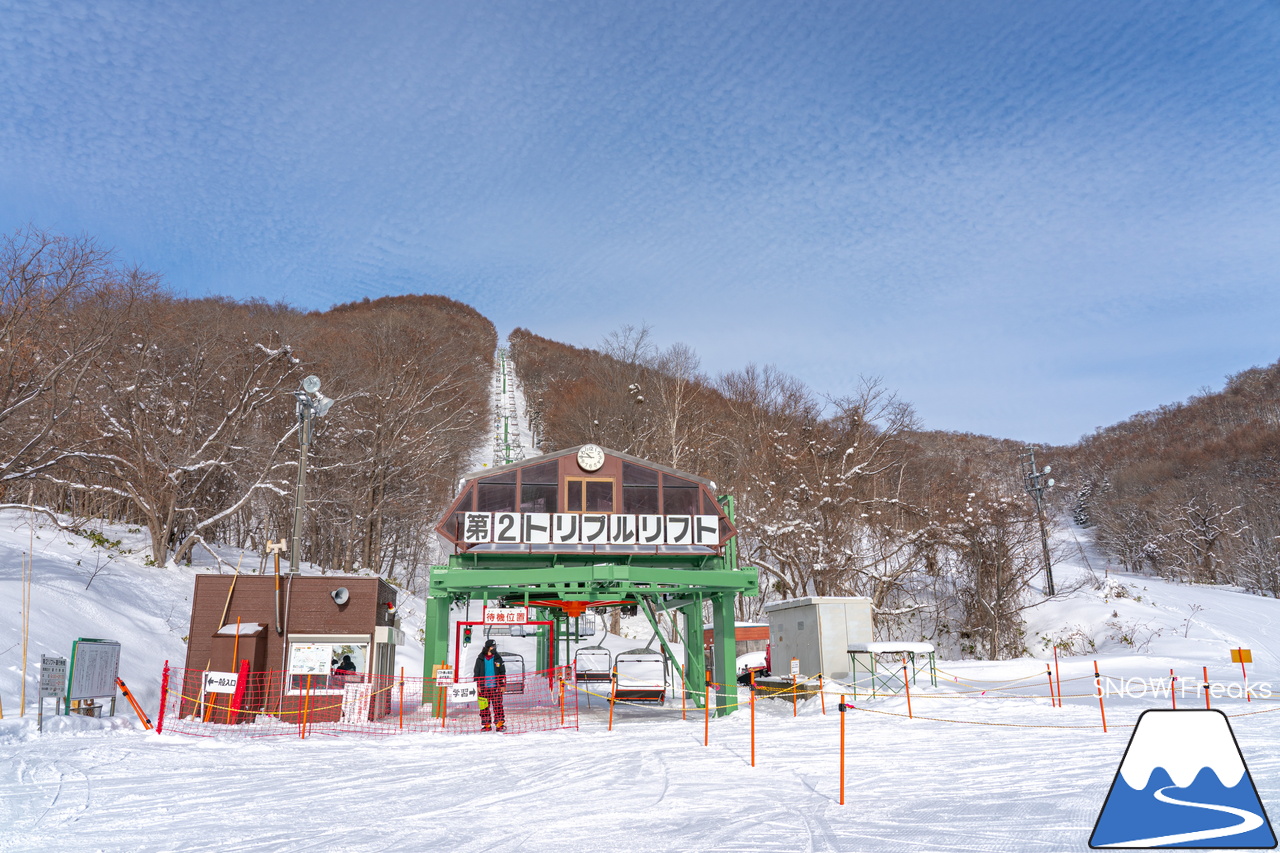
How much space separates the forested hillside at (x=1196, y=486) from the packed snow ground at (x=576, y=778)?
52099mm

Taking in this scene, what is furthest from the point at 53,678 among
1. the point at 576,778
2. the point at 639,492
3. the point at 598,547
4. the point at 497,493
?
the point at 639,492

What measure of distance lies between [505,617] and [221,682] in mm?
6383

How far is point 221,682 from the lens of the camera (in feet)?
54.5

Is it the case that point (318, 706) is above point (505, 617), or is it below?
below

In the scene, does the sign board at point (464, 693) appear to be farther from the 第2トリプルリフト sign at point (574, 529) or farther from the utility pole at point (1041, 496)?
the utility pole at point (1041, 496)

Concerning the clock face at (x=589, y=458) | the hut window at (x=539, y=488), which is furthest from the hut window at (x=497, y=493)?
the clock face at (x=589, y=458)

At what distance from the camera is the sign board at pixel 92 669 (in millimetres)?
12820

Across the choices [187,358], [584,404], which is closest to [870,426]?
[584,404]

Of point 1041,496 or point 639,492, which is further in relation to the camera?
point 1041,496

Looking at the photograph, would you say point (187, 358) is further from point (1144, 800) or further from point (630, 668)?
point (1144, 800)

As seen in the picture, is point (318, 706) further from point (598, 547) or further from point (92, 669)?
point (598, 547)

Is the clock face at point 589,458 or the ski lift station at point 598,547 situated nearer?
the ski lift station at point 598,547

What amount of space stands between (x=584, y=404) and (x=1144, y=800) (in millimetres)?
52952

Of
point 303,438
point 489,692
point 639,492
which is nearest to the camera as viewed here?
point 489,692
